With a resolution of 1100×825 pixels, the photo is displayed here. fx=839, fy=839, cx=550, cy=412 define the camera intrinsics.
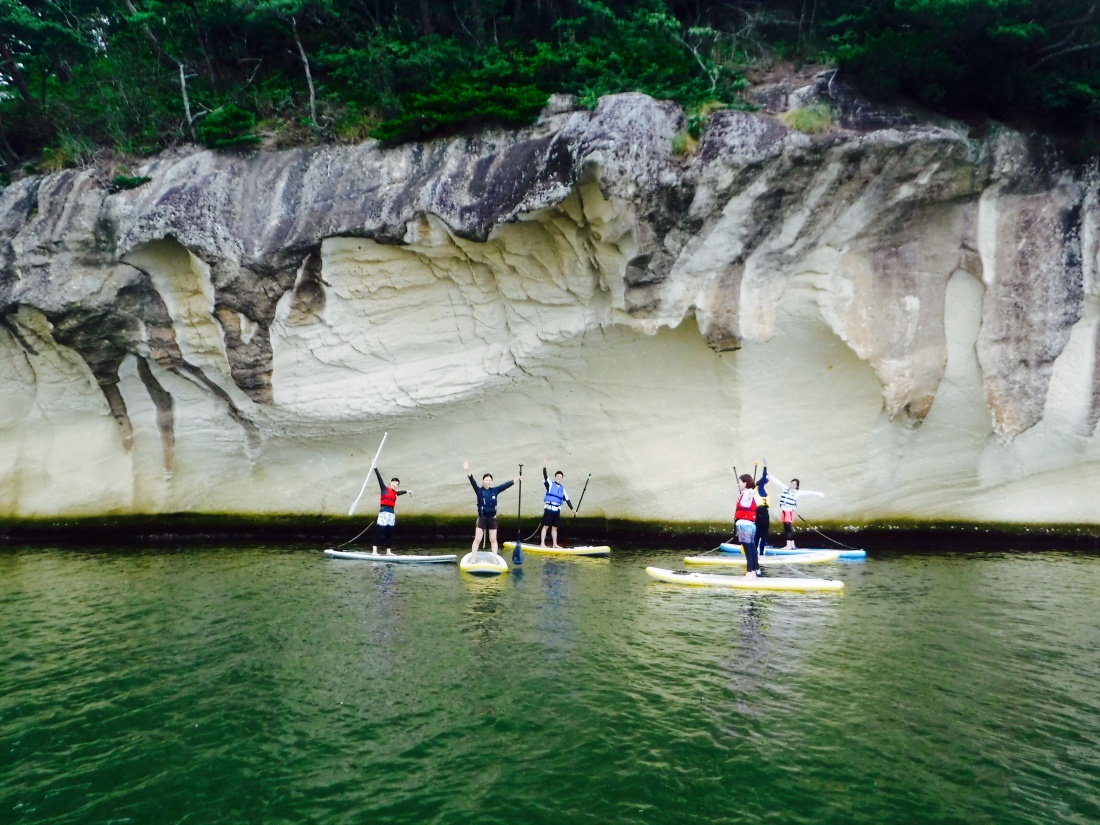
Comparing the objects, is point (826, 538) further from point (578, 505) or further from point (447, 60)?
point (447, 60)

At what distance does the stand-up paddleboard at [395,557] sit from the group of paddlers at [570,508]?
0.31m

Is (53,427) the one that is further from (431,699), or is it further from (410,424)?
(431,699)

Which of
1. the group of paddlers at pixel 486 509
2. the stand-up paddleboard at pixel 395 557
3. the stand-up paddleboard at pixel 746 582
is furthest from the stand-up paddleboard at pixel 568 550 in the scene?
the stand-up paddleboard at pixel 746 582

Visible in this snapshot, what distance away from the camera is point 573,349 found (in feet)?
53.2

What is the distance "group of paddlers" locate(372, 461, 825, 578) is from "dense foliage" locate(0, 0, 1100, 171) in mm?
6566

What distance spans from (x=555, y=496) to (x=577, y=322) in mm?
3321

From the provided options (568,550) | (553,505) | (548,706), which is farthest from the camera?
(553,505)

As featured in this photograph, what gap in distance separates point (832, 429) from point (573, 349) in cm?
532

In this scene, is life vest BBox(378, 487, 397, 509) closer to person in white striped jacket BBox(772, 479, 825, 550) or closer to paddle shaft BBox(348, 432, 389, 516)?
paddle shaft BBox(348, 432, 389, 516)

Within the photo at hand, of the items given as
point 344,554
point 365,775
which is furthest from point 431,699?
point 344,554

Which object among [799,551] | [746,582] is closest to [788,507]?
[799,551]

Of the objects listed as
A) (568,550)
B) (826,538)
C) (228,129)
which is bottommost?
(568,550)

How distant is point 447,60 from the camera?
16.7 metres

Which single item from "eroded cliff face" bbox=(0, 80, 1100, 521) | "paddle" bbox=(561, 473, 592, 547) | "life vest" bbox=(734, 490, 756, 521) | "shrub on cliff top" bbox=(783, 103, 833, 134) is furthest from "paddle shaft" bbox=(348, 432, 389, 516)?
"shrub on cliff top" bbox=(783, 103, 833, 134)
